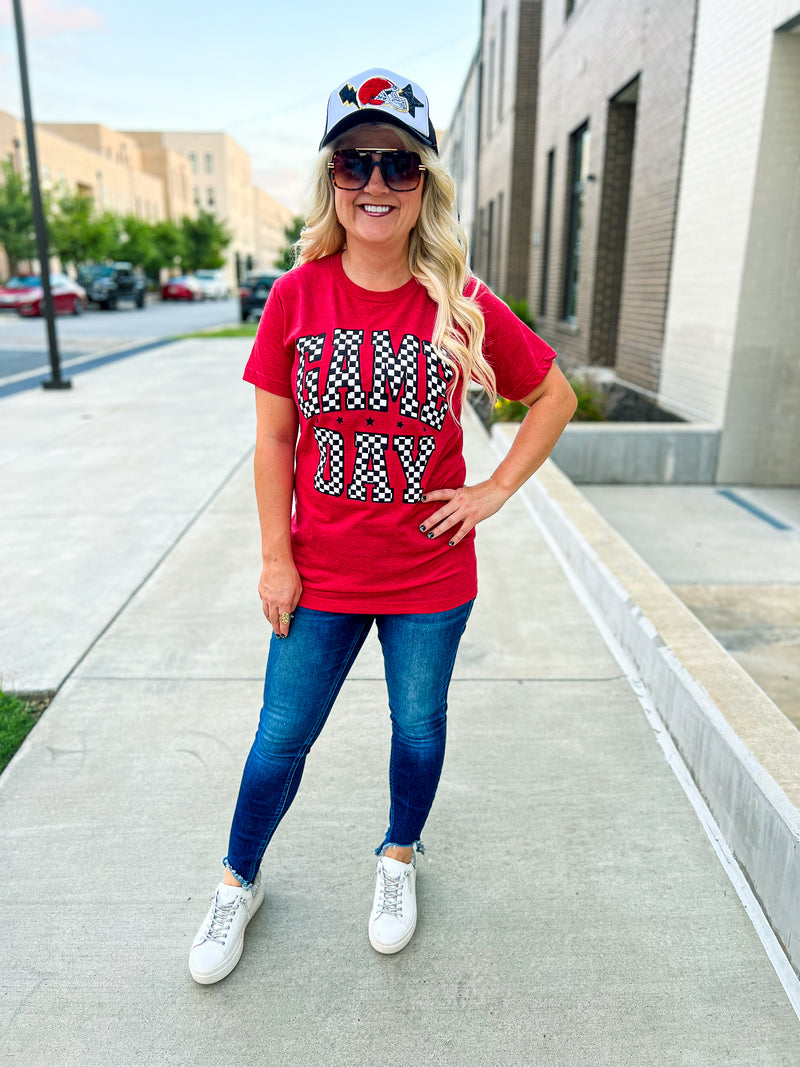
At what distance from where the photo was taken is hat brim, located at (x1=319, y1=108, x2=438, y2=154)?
5.85 feet

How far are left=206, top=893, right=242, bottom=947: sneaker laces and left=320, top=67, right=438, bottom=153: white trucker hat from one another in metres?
1.81

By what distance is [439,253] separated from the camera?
6.17ft

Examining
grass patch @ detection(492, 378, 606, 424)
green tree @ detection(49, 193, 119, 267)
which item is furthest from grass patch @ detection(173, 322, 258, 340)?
green tree @ detection(49, 193, 119, 267)

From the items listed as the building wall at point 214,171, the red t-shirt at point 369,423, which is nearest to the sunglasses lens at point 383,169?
the red t-shirt at point 369,423

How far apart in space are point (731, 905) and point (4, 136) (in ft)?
169

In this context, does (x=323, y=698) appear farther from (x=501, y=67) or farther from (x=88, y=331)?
(x=88, y=331)

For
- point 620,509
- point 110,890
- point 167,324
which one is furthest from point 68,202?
point 110,890

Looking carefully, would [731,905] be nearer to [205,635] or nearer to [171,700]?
[171,700]

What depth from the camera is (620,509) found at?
21.3ft

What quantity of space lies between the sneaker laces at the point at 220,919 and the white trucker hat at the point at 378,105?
181 cm

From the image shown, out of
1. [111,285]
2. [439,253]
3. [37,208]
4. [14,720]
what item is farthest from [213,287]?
[439,253]

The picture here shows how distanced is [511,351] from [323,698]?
0.93 metres

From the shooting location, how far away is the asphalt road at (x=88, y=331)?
16219 mm

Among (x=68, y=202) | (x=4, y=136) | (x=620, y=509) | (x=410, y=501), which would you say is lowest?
(x=620, y=509)
